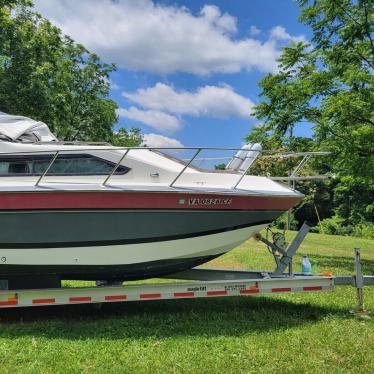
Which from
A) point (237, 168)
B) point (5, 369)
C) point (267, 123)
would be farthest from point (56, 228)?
point (267, 123)

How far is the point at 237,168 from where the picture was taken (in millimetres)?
5734

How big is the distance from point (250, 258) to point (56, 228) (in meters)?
6.47

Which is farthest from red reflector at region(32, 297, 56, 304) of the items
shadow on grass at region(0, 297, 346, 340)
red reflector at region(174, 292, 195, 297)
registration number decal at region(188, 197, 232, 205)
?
registration number decal at region(188, 197, 232, 205)

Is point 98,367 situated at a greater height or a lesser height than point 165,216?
lesser

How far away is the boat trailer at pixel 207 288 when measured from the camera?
4.75m

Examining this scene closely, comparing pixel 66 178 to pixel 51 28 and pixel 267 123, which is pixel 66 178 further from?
pixel 51 28

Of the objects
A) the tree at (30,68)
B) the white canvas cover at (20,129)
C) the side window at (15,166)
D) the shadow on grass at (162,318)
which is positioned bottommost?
the shadow on grass at (162,318)

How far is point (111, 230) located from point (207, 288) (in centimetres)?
127

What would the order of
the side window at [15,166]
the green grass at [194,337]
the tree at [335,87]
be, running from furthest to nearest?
the tree at [335,87], the side window at [15,166], the green grass at [194,337]

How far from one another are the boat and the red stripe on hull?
0.03 feet

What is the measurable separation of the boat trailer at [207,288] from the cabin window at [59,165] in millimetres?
1283

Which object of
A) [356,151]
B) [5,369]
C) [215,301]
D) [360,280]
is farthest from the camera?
[356,151]

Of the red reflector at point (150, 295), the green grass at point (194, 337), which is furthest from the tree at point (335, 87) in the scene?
the red reflector at point (150, 295)

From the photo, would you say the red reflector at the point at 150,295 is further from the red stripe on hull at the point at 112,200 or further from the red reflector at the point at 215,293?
the red stripe on hull at the point at 112,200
